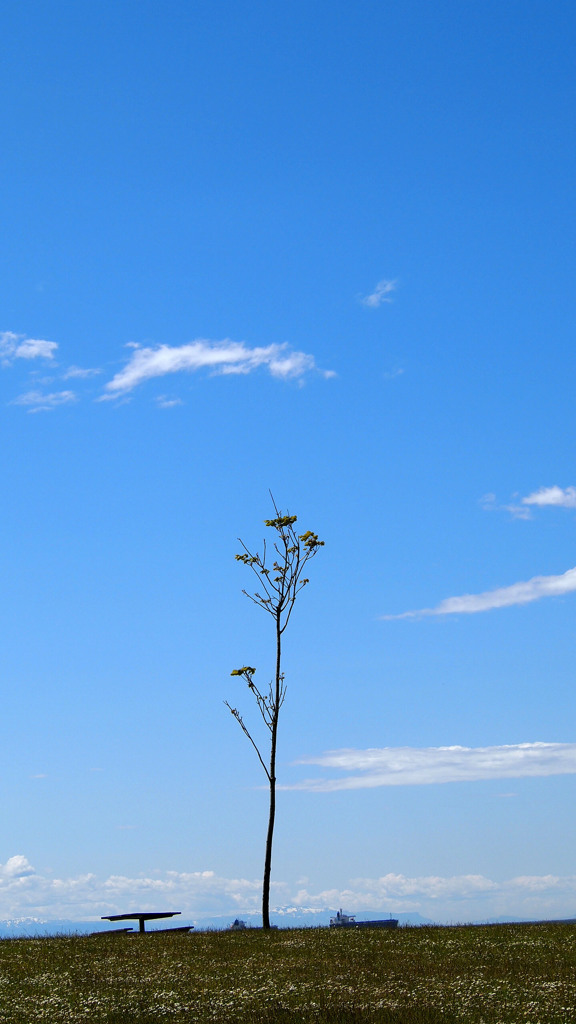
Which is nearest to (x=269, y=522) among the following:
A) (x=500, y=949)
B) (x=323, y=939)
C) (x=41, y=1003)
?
(x=323, y=939)

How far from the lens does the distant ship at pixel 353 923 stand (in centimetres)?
4097

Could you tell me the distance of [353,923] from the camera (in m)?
44.5

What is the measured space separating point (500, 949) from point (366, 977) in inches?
249

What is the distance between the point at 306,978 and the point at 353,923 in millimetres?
21568

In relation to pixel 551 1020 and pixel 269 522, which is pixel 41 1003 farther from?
pixel 269 522

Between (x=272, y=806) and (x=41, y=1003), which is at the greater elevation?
(x=272, y=806)

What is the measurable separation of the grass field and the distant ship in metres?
6.42

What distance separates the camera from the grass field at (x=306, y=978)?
67.2ft

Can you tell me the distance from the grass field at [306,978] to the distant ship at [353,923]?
6416 millimetres

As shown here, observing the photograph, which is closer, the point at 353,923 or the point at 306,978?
the point at 306,978

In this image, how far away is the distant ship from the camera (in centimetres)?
4097

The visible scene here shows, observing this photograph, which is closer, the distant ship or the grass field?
the grass field

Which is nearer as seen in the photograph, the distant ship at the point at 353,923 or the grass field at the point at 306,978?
the grass field at the point at 306,978

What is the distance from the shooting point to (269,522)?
144 ft
